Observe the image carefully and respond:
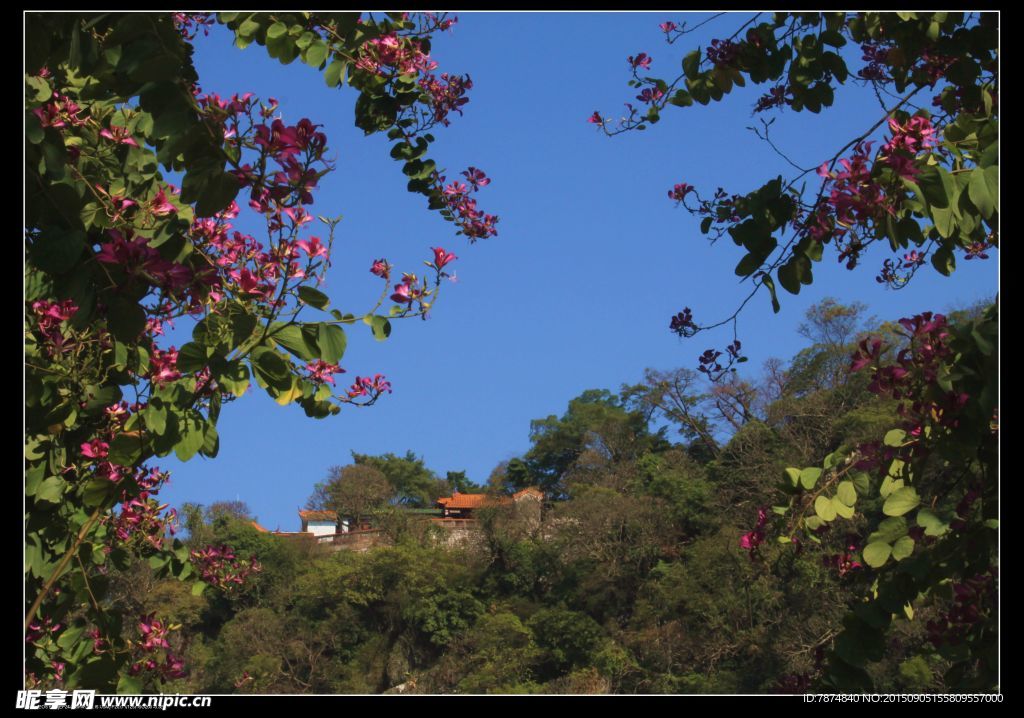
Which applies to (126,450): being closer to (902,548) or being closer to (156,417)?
(156,417)

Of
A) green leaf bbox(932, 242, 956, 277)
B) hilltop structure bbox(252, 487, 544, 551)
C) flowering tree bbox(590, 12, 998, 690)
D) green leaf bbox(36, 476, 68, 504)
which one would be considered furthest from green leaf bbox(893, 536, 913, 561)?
hilltop structure bbox(252, 487, 544, 551)

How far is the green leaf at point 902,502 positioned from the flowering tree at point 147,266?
27.9 inches

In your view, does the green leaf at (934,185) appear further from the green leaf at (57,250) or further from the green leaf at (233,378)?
the green leaf at (57,250)

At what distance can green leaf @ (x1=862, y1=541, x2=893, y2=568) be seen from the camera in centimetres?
130

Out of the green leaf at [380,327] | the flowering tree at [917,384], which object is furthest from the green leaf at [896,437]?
the green leaf at [380,327]

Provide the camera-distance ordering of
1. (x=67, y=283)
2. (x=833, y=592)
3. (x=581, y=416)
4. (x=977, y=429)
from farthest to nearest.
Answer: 1. (x=581, y=416)
2. (x=833, y=592)
3. (x=977, y=429)
4. (x=67, y=283)

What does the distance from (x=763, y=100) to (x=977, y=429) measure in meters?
1.13

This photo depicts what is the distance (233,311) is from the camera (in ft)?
3.88

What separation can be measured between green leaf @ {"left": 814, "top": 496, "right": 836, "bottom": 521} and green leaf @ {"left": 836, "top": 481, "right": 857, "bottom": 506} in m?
0.02

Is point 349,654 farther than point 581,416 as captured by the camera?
No

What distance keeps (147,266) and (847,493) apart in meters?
1.02

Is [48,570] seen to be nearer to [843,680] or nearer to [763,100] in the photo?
[843,680]

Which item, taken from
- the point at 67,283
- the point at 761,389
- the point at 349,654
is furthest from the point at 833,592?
the point at 67,283

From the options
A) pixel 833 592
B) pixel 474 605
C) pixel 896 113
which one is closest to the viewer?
pixel 896 113
